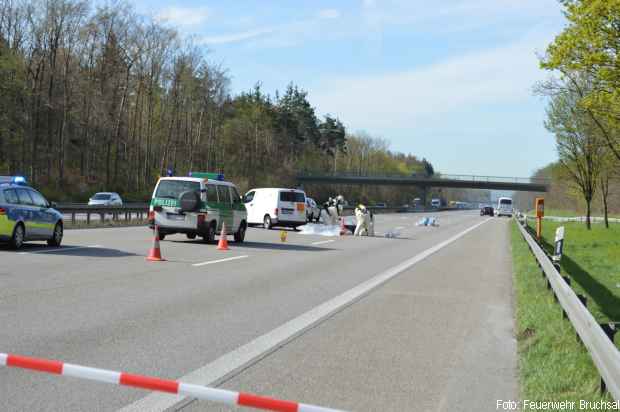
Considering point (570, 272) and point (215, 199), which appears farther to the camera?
point (215, 199)

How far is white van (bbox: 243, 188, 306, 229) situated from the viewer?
113 ft

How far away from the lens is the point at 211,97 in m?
80.1

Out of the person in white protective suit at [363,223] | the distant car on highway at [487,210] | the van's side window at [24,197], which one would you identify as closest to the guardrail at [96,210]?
the person in white protective suit at [363,223]

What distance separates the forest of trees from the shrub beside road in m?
45.7

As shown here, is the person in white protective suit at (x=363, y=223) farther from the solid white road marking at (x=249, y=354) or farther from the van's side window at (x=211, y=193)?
the solid white road marking at (x=249, y=354)

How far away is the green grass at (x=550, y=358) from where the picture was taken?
19.0 feet

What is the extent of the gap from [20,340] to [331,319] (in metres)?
3.79

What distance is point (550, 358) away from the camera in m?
6.98

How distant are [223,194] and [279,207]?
462 inches

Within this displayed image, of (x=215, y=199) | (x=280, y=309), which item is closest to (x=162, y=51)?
(x=215, y=199)

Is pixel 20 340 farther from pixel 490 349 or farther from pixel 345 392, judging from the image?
pixel 490 349

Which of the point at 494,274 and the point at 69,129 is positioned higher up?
the point at 69,129

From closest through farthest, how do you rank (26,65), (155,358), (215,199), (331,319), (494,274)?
(155,358)
(331,319)
(494,274)
(215,199)
(26,65)

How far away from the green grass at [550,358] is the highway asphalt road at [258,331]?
0.19 metres
